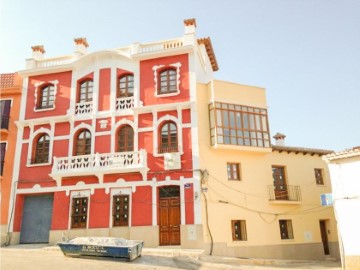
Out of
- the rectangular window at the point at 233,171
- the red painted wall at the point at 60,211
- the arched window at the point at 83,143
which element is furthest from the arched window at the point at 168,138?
the red painted wall at the point at 60,211

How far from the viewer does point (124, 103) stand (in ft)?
70.2

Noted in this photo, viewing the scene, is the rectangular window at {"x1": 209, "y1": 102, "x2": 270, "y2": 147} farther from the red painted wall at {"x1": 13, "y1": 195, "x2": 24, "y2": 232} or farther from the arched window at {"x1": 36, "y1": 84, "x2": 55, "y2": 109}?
the red painted wall at {"x1": 13, "y1": 195, "x2": 24, "y2": 232}

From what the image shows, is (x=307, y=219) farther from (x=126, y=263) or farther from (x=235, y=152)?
(x=126, y=263)

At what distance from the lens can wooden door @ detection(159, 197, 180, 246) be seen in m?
18.5

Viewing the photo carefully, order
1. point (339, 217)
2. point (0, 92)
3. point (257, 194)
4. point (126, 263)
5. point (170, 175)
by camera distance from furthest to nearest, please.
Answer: point (0, 92), point (257, 194), point (170, 175), point (339, 217), point (126, 263)

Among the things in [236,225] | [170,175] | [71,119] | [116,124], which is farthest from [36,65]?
[236,225]

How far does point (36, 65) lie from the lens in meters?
23.6

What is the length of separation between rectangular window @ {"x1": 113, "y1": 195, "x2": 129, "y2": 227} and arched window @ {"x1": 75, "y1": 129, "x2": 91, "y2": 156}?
149 inches

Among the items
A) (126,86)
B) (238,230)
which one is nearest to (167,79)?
(126,86)

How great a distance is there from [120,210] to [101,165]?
2852mm

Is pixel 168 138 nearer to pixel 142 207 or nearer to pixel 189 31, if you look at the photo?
pixel 142 207

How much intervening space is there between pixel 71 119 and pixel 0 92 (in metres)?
5.98

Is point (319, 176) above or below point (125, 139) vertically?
below

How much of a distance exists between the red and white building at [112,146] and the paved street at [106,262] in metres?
2.10
